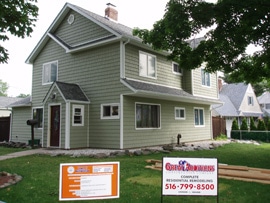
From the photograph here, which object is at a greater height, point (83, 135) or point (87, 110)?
point (87, 110)

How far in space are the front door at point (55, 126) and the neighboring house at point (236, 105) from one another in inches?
775

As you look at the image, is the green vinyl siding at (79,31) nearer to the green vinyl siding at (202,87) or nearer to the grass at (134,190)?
the green vinyl siding at (202,87)

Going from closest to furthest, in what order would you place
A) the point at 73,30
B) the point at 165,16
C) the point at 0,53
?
the point at 0,53, the point at 165,16, the point at 73,30

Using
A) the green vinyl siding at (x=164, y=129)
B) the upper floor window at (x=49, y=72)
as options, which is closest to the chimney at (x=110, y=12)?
the upper floor window at (x=49, y=72)

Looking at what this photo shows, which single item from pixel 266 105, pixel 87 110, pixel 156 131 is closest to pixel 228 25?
pixel 156 131

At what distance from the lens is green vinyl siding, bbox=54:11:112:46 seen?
14281 mm

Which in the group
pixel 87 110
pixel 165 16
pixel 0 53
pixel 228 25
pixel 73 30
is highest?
pixel 73 30

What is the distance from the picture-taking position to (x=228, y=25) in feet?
32.0

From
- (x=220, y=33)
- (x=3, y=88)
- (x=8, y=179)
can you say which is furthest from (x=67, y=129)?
(x=3, y=88)

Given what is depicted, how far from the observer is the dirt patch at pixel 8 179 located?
6.08m

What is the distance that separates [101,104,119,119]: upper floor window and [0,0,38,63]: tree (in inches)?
231

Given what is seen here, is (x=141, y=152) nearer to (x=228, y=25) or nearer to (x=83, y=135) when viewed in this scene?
(x=83, y=135)

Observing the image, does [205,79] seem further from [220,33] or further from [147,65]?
[220,33]

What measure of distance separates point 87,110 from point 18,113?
6.90m
